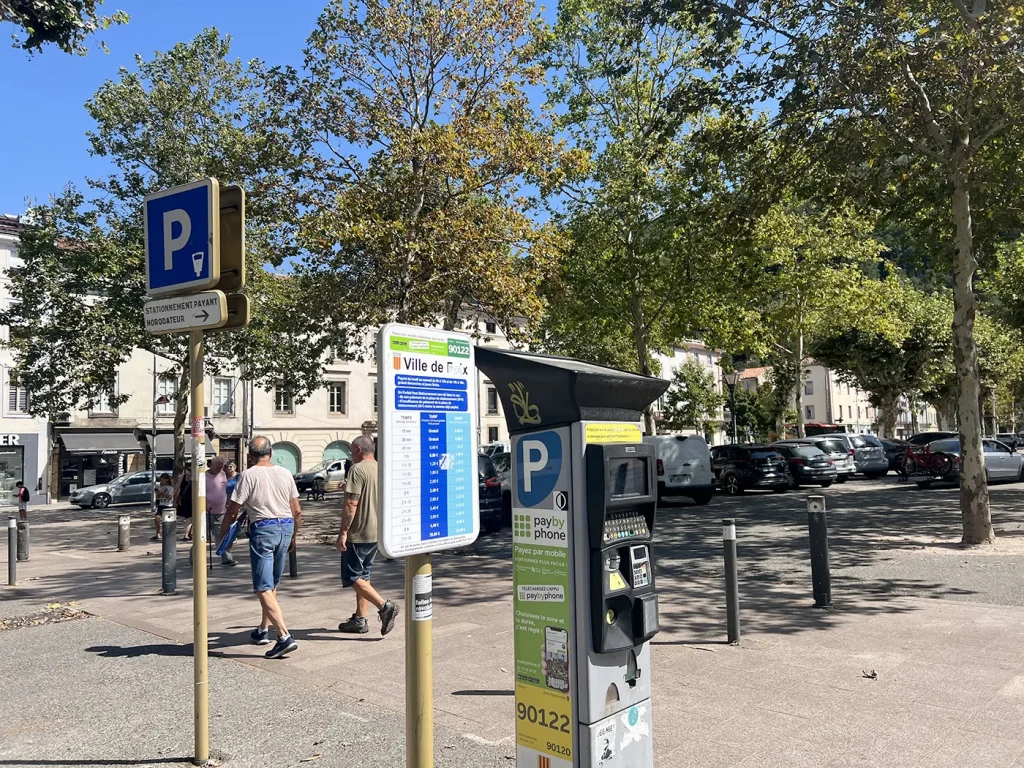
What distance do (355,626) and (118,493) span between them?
97.2ft

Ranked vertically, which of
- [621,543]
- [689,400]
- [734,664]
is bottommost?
[734,664]

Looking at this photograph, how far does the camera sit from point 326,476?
3609cm

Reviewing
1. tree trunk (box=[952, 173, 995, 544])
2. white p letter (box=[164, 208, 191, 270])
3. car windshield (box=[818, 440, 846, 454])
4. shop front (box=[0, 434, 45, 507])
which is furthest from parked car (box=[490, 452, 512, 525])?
shop front (box=[0, 434, 45, 507])

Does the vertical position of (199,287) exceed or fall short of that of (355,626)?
it exceeds it

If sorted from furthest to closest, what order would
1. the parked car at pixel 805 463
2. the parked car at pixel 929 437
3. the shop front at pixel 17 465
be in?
the shop front at pixel 17 465, the parked car at pixel 929 437, the parked car at pixel 805 463

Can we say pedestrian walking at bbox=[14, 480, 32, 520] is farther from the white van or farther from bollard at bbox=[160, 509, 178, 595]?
the white van

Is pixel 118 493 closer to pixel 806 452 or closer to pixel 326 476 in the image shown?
pixel 326 476

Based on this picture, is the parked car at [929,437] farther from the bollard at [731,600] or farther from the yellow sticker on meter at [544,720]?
the yellow sticker on meter at [544,720]

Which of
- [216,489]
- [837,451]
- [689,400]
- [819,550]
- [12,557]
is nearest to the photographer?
[819,550]

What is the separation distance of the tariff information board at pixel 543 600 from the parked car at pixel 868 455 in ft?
87.9

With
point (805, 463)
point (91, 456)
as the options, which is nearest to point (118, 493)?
point (91, 456)

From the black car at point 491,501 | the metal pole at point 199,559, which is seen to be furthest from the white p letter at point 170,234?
the black car at point 491,501

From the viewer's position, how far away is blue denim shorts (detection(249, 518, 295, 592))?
625 centimetres

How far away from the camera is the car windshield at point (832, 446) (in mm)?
25766
